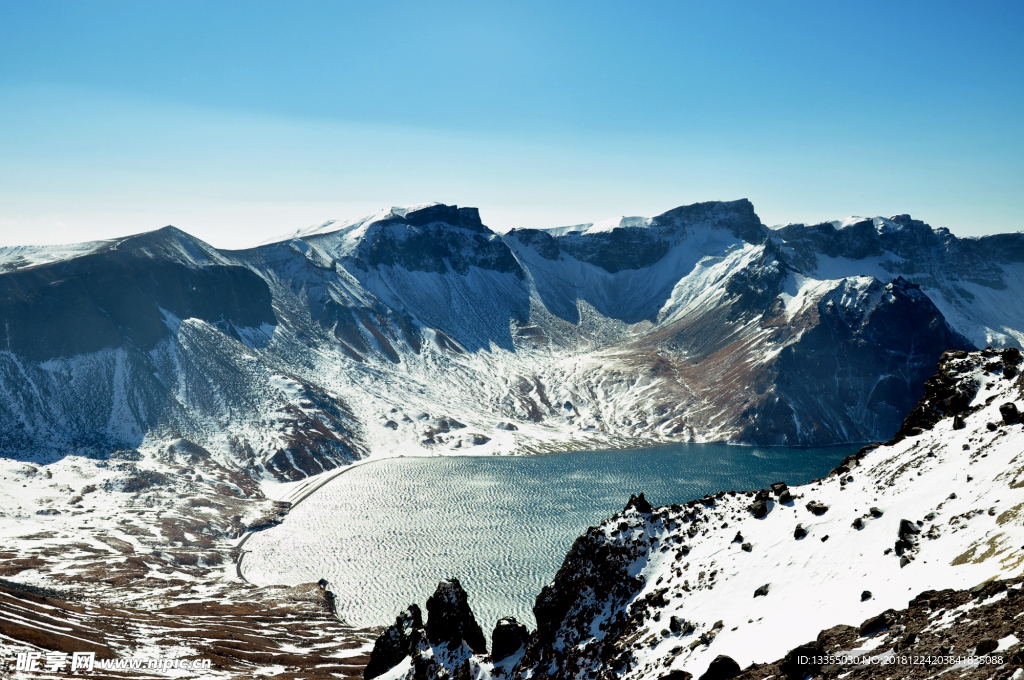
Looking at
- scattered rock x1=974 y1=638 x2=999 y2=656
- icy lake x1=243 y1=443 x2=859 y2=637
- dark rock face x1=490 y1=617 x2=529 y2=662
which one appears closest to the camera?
scattered rock x1=974 y1=638 x2=999 y2=656

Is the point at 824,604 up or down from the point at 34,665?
up

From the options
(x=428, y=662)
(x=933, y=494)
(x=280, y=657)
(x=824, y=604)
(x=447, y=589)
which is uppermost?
(x=933, y=494)

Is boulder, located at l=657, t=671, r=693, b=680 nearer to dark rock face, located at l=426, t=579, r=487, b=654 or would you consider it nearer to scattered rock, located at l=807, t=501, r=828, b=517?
scattered rock, located at l=807, t=501, r=828, b=517

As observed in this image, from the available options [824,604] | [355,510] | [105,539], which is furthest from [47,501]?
[824,604]

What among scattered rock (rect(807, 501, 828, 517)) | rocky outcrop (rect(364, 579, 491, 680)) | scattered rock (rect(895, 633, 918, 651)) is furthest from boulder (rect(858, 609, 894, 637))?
rocky outcrop (rect(364, 579, 491, 680))

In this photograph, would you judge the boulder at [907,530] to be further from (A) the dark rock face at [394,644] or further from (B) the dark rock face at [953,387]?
(A) the dark rock face at [394,644]

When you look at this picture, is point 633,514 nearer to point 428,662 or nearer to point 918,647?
point 428,662

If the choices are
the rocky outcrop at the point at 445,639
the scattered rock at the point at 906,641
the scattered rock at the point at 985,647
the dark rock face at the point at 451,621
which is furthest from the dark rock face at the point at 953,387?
the dark rock face at the point at 451,621
